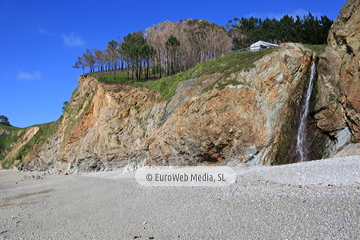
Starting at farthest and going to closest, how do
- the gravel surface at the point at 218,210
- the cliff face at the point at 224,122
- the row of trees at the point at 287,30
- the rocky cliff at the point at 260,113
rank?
the row of trees at the point at 287,30 < the cliff face at the point at 224,122 < the rocky cliff at the point at 260,113 < the gravel surface at the point at 218,210

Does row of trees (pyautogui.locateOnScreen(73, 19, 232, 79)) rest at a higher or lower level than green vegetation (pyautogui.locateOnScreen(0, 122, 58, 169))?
higher

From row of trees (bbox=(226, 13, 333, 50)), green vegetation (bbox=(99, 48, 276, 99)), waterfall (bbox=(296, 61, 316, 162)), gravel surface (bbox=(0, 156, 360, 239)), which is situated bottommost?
gravel surface (bbox=(0, 156, 360, 239))

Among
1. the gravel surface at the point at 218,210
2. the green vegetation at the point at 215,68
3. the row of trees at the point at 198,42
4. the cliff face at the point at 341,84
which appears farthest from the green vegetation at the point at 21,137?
the cliff face at the point at 341,84

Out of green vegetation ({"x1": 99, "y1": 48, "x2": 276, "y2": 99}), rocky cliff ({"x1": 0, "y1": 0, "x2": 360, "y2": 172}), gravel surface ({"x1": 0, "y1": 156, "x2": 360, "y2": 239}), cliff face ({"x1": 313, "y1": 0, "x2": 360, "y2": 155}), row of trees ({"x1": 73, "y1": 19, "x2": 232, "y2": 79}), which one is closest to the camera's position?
gravel surface ({"x1": 0, "y1": 156, "x2": 360, "y2": 239})

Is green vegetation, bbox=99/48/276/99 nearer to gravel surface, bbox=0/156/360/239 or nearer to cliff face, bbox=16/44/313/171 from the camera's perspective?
cliff face, bbox=16/44/313/171

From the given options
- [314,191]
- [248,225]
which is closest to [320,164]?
[314,191]

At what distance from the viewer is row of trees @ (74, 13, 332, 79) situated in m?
36.3

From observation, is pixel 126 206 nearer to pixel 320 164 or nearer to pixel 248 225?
pixel 248 225

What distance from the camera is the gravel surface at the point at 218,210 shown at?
307 inches

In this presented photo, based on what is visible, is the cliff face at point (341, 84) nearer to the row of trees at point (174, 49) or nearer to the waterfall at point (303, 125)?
Answer: the waterfall at point (303, 125)

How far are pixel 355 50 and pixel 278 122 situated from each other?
23.3 feet

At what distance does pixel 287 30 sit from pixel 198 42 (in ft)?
52.6

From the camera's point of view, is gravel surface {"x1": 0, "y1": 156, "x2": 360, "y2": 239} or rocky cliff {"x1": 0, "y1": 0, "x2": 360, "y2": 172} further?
rocky cliff {"x1": 0, "y1": 0, "x2": 360, "y2": 172}

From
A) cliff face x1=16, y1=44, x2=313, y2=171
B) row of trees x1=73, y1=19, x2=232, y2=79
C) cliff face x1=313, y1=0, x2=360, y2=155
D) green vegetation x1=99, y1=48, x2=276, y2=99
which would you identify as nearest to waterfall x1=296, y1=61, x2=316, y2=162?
cliff face x1=16, y1=44, x2=313, y2=171
